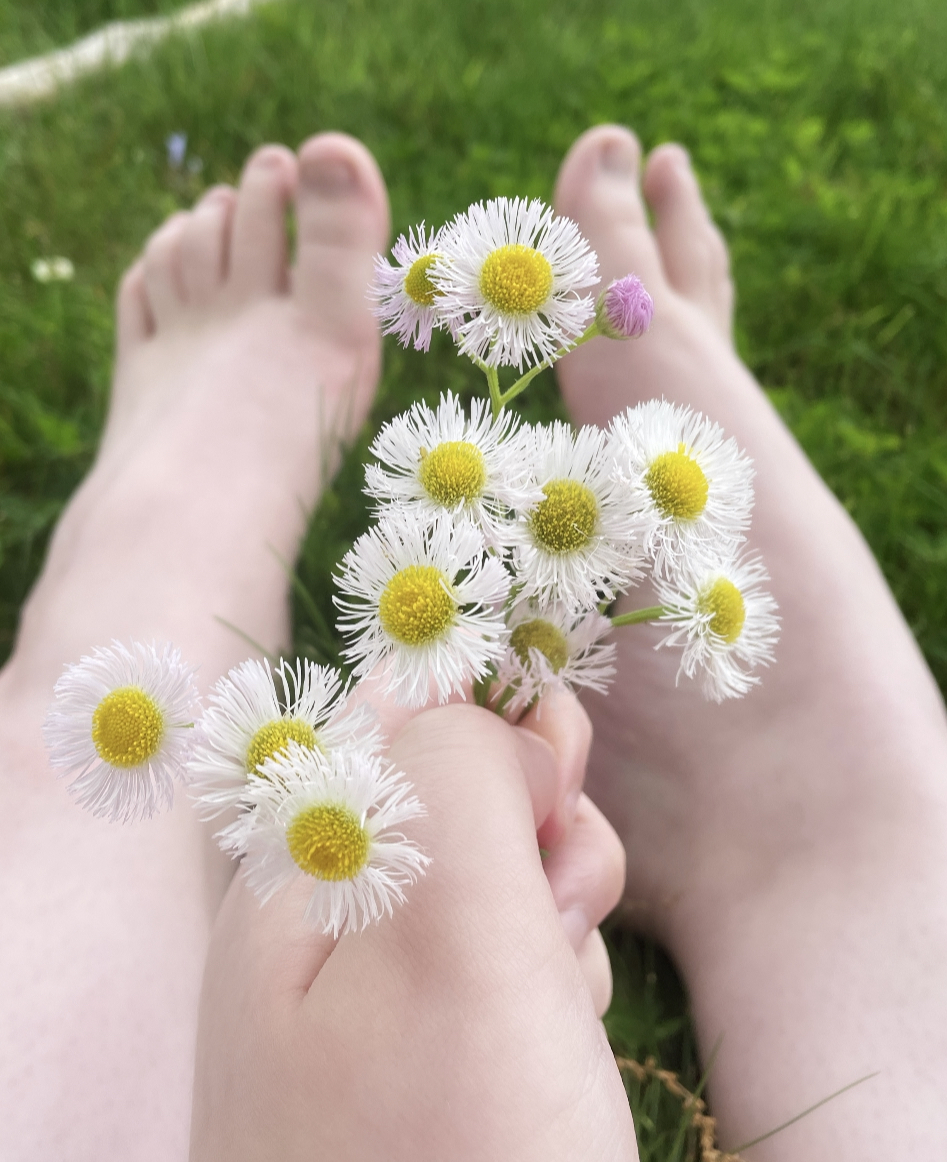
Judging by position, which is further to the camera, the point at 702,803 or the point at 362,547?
the point at 702,803

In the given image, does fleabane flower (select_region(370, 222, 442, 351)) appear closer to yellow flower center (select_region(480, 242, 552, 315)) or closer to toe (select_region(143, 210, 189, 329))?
yellow flower center (select_region(480, 242, 552, 315))

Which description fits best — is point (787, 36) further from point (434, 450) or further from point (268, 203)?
point (434, 450)

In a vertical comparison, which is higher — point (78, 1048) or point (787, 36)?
point (787, 36)

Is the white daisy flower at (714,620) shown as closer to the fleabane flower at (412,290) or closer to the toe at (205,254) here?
the fleabane flower at (412,290)

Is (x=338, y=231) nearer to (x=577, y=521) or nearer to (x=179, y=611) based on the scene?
(x=179, y=611)

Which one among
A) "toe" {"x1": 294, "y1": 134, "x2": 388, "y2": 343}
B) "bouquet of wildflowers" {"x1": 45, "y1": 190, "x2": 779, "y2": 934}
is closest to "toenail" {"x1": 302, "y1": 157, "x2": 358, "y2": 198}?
"toe" {"x1": 294, "y1": 134, "x2": 388, "y2": 343}

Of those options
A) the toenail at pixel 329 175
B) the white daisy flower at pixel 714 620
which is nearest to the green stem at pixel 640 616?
the white daisy flower at pixel 714 620

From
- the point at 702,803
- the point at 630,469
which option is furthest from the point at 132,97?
the point at 630,469
